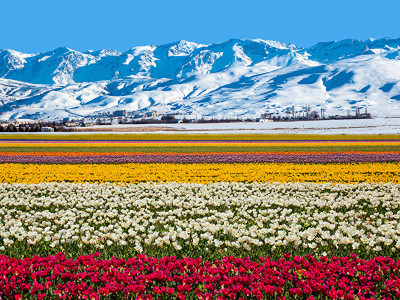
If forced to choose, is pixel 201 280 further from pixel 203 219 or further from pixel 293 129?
pixel 293 129

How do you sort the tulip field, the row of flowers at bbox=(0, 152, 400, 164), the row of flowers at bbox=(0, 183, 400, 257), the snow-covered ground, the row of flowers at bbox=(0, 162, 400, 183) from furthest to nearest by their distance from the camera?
the snow-covered ground, the row of flowers at bbox=(0, 152, 400, 164), the row of flowers at bbox=(0, 162, 400, 183), the row of flowers at bbox=(0, 183, 400, 257), the tulip field

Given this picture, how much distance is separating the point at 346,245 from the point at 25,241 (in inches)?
310

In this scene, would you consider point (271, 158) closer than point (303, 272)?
No

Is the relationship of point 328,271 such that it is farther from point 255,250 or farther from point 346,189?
point 346,189

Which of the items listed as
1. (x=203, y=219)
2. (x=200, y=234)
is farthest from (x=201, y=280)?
(x=203, y=219)

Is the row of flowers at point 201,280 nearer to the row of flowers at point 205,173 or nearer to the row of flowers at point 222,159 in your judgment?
the row of flowers at point 205,173

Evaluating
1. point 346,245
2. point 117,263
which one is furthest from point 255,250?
point 117,263

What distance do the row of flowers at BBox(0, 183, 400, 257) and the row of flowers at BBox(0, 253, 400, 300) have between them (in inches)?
58.9

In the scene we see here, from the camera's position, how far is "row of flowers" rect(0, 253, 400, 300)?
6500mm

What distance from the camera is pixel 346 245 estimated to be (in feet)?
33.1

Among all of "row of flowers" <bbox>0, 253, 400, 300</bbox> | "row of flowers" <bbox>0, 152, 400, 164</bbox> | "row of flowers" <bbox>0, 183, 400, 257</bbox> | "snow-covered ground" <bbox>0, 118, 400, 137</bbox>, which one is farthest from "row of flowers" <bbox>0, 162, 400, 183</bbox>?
"snow-covered ground" <bbox>0, 118, 400, 137</bbox>

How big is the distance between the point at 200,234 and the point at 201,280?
3594 mm

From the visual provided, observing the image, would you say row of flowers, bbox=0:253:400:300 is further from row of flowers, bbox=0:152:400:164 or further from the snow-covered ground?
the snow-covered ground

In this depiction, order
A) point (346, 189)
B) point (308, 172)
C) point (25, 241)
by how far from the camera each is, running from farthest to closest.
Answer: point (308, 172) → point (346, 189) → point (25, 241)
